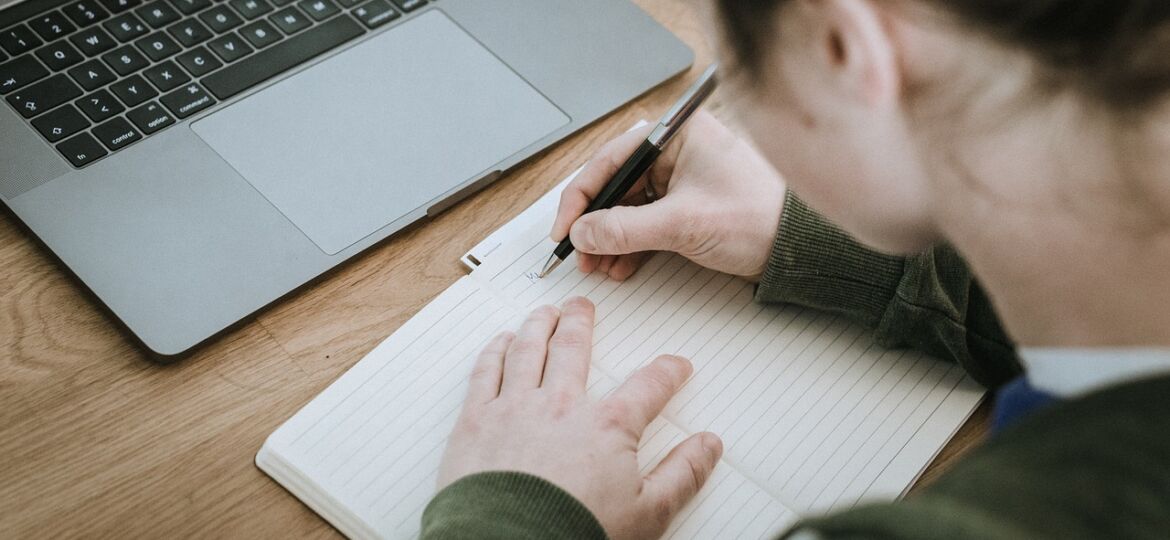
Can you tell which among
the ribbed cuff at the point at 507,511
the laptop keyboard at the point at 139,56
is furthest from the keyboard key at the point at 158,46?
the ribbed cuff at the point at 507,511

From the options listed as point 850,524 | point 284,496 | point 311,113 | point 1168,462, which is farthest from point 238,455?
point 1168,462

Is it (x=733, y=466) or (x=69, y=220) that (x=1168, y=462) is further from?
(x=69, y=220)

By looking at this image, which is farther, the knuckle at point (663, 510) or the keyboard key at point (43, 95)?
the keyboard key at point (43, 95)

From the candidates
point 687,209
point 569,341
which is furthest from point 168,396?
point 687,209

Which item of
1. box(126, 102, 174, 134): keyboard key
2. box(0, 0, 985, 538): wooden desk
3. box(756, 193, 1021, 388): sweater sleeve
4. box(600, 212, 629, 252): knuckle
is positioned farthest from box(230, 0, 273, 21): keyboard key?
box(756, 193, 1021, 388): sweater sleeve

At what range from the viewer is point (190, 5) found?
0.79 m

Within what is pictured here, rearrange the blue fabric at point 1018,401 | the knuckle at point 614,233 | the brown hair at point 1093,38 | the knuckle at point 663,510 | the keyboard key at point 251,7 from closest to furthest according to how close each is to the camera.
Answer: the brown hair at point 1093,38, the blue fabric at point 1018,401, the knuckle at point 663,510, the knuckle at point 614,233, the keyboard key at point 251,7

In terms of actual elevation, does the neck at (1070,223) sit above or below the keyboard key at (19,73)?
above

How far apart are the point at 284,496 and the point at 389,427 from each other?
7 centimetres

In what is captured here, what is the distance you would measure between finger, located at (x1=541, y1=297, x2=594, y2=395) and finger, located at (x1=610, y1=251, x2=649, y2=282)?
3 centimetres

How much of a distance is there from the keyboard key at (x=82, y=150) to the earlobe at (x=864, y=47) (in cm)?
53

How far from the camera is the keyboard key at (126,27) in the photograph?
760mm

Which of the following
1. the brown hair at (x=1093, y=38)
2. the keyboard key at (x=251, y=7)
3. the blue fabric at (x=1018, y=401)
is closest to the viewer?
the brown hair at (x=1093, y=38)

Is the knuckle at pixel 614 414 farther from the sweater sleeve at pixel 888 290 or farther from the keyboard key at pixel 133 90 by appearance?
the keyboard key at pixel 133 90
